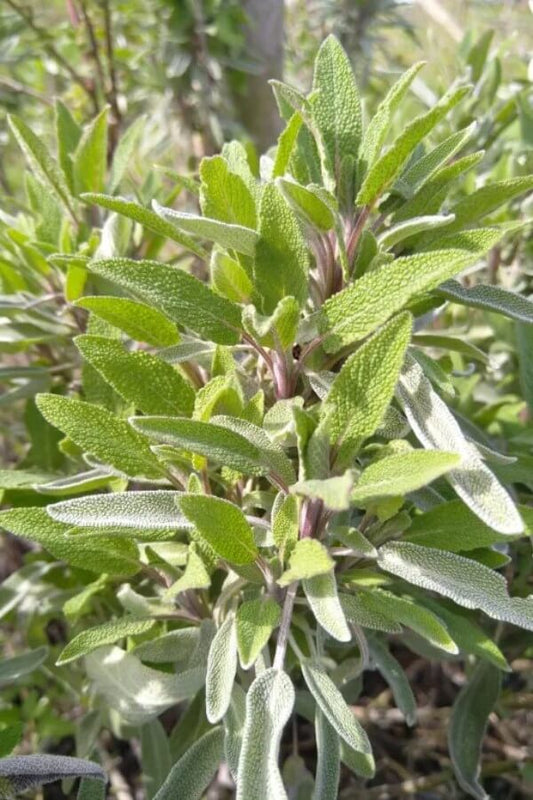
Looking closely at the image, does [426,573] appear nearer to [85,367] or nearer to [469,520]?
[469,520]

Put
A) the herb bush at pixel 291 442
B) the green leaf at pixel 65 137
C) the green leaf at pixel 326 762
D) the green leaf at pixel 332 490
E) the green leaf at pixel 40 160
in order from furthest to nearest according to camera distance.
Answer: the green leaf at pixel 65 137, the green leaf at pixel 40 160, the green leaf at pixel 326 762, the herb bush at pixel 291 442, the green leaf at pixel 332 490

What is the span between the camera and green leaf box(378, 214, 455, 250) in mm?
566

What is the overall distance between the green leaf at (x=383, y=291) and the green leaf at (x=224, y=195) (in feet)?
0.38

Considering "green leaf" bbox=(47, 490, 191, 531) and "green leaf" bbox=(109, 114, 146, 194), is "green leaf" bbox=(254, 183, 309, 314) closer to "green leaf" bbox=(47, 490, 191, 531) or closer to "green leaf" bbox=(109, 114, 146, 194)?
"green leaf" bbox=(47, 490, 191, 531)

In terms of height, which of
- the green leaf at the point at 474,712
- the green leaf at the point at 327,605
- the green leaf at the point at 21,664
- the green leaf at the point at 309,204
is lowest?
the green leaf at the point at 474,712

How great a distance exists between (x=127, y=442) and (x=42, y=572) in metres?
0.39

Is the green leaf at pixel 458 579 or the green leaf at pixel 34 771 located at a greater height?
the green leaf at pixel 458 579

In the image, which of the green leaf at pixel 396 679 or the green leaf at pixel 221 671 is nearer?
the green leaf at pixel 221 671

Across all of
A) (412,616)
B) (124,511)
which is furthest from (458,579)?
(124,511)

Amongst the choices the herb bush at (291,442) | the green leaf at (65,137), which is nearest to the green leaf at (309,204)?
the herb bush at (291,442)

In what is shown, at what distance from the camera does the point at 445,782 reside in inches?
44.6

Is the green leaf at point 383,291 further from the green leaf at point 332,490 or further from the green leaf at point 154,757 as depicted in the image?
the green leaf at point 154,757

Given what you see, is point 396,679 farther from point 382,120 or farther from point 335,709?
point 382,120

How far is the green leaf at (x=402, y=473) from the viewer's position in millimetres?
486
